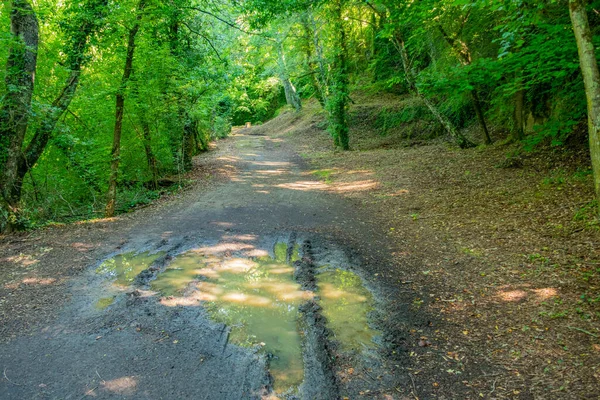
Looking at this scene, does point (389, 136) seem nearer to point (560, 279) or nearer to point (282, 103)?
point (560, 279)

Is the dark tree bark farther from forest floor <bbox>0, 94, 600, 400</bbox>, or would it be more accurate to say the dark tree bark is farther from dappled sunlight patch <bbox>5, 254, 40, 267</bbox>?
dappled sunlight patch <bbox>5, 254, 40, 267</bbox>

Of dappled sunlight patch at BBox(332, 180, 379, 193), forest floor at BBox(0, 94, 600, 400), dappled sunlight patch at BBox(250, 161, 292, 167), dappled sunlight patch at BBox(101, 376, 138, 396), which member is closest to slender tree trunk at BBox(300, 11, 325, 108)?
dappled sunlight patch at BBox(250, 161, 292, 167)

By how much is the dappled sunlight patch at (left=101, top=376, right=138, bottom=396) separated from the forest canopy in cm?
499

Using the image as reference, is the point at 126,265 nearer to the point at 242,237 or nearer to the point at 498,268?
the point at 242,237

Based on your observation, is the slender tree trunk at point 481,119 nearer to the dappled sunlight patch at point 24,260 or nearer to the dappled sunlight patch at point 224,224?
the dappled sunlight patch at point 224,224

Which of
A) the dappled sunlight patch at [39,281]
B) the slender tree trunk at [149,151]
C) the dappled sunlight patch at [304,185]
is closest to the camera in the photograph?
the dappled sunlight patch at [39,281]

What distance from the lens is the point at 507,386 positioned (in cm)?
301

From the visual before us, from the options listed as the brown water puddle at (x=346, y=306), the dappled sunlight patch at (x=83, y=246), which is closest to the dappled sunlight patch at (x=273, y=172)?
the dappled sunlight patch at (x=83, y=246)

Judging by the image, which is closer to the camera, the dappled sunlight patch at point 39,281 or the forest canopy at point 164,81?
the dappled sunlight patch at point 39,281

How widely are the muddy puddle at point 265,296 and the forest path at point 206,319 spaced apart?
0.01m

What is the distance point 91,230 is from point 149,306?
4423 mm

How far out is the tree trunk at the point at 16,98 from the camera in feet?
24.5

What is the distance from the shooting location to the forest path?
3.15 meters

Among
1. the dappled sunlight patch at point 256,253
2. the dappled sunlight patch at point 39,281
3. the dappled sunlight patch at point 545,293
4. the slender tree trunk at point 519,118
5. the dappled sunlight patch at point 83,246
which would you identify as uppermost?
the slender tree trunk at point 519,118
